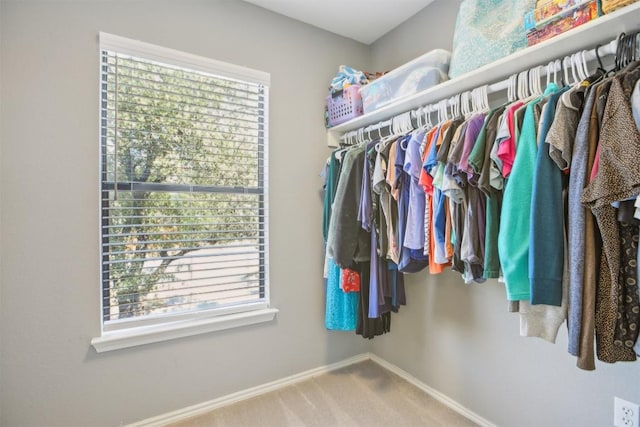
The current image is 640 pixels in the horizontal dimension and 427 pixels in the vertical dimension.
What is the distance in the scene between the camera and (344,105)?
6.56 ft

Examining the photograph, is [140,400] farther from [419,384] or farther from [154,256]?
[419,384]

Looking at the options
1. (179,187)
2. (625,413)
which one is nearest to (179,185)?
(179,187)

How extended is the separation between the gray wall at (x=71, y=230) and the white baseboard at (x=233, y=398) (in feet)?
0.13

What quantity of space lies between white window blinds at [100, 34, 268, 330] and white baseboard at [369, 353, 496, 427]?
3.37 ft

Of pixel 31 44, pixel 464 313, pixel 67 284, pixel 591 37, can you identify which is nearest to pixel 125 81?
pixel 31 44

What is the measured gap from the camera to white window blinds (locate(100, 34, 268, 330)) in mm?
1584

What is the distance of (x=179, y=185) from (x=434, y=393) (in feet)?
6.36

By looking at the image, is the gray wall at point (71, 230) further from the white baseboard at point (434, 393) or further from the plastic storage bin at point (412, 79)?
the white baseboard at point (434, 393)

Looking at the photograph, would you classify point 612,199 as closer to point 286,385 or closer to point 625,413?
point 625,413

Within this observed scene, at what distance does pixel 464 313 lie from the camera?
174 cm

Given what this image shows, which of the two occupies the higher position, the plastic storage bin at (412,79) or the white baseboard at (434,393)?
the plastic storage bin at (412,79)

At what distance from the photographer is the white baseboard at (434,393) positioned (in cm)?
167

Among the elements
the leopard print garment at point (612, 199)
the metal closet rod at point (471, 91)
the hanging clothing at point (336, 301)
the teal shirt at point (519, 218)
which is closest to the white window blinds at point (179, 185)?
the hanging clothing at point (336, 301)

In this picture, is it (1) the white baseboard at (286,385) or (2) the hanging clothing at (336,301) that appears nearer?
(1) the white baseboard at (286,385)
